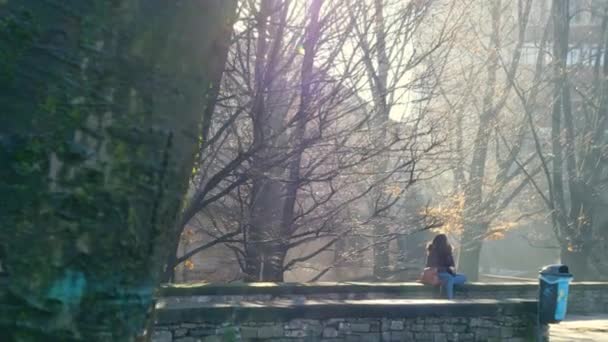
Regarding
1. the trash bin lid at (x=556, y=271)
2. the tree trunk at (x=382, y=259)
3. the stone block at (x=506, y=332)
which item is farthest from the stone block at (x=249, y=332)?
the tree trunk at (x=382, y=259)

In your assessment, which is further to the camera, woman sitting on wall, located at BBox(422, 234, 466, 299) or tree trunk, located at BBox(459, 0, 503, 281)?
tree trunk, located at BBox(459, 0, 503, 281)

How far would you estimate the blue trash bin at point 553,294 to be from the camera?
10.2 meters

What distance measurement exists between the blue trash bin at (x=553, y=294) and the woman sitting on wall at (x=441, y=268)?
90.8 inches

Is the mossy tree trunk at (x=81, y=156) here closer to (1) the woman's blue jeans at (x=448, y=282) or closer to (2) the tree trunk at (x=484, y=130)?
(1) the woman's blue jeans at (x=448, y=282)

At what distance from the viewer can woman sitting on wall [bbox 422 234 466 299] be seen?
44.0 ft

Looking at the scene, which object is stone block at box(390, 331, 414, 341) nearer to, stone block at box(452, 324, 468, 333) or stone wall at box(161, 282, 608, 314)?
stone block at box(452, 324, 468, 333)

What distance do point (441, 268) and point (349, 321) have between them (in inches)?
198

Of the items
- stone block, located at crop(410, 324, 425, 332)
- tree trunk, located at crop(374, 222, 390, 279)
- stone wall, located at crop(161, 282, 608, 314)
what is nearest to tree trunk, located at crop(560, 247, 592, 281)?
tree trunk, located at crop(374, 222, 390, 279)

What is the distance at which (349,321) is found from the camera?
8875 millimetres

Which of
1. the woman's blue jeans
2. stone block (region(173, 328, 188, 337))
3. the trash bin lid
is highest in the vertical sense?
the trash bin lid

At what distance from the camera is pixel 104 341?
200cm

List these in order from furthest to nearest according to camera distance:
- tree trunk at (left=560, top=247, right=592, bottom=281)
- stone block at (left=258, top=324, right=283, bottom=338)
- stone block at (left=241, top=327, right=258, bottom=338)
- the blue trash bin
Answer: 1. tree trunk at (left=560, top=247, right=592, bottom=281)
2. the blue trash bin
3. stone block at (left=258, top=324, right=283, bottom=338)
4. stone block at (left=241, top=327, right=258, bottom=338)

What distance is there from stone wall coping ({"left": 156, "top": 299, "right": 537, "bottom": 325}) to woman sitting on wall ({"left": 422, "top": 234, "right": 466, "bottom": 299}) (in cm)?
330

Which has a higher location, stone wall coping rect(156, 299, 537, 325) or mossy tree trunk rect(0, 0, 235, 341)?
mossy tree trunk rect(0, 0, 235, 341)
